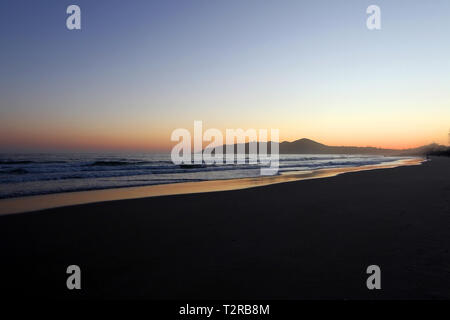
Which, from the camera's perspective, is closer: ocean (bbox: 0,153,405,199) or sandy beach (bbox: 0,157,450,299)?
sandy beach (bbox: 0,157,450,299)

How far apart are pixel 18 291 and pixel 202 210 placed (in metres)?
5.63

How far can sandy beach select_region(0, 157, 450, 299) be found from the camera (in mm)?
3725

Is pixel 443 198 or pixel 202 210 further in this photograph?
pixel 443 198

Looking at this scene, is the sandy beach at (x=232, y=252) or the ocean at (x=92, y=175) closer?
the sandy beach at (x=232, y=252)

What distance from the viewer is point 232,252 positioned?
5020mm

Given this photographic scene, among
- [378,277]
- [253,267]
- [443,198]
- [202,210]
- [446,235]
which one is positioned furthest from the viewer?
[443,198]

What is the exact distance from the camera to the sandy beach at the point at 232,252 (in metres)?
3.72

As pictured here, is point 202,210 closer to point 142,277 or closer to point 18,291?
point 142,277

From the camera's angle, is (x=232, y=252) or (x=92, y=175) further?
(x=92, y=175)

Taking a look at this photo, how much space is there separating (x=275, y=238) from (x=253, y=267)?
160 centimetres
